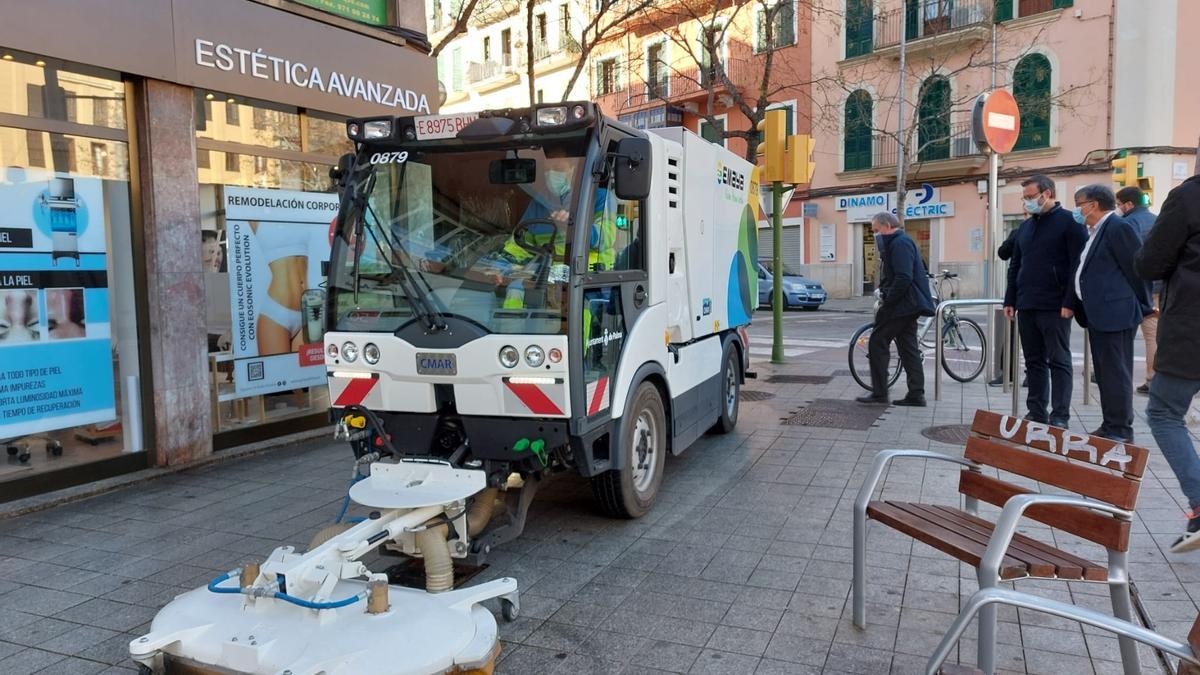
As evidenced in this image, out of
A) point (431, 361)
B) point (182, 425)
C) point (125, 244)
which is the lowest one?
point (182, 425)

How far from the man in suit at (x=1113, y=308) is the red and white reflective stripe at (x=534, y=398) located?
4.09 metres

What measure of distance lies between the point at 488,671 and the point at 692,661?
0.90 m

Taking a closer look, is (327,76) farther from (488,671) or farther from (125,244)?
(488,671)

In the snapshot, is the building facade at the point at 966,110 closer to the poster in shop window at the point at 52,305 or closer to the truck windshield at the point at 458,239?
the truck windshield at the point at 458,239

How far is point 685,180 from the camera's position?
582 centimetres

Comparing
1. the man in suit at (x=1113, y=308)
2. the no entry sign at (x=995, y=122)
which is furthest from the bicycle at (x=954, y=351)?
the man in suit at (x=1113, y=308)

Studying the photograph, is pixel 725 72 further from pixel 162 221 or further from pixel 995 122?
pixel 162 221

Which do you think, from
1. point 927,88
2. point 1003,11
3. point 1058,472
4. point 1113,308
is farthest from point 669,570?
point 1003,11

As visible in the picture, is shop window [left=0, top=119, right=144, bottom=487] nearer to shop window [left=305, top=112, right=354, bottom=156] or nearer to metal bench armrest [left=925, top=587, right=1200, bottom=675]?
shop window [left=305, top=112, right=354, bottom=156]

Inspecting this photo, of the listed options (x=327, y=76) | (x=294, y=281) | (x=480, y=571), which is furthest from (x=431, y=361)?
(x=327, y=76)

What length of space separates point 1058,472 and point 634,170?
8.00ft

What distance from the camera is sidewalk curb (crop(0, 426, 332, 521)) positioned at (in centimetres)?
561

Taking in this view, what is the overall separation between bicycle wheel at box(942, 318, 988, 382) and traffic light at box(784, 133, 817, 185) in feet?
8.92

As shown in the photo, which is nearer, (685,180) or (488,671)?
(488,671)
